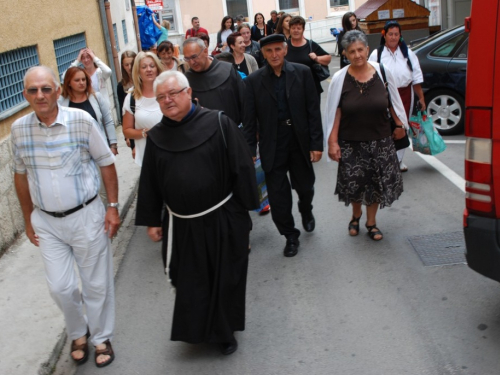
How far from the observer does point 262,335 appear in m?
4.86

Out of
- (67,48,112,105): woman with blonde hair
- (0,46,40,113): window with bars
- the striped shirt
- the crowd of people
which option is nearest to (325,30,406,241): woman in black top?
the crowd of people

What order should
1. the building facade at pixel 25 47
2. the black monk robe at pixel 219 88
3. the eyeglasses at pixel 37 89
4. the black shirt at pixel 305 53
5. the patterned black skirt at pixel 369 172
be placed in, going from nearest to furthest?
the eyeglasses at pixel 37 89, the patterned black skirt at pixel 369 172, the black monk robe at pixel 219 88, the building facade at pixel 25 47, the black shirt at pixel 305 53

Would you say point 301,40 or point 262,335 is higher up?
point 301,40

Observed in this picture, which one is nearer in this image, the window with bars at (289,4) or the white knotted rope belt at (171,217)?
the white knotted rope belt at (171,217)

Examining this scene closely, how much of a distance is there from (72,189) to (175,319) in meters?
1.05

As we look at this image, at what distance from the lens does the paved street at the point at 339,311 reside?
14.5 feet

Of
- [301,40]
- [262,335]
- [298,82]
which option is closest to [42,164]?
[262,335]

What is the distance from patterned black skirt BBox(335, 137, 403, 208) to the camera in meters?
6.12

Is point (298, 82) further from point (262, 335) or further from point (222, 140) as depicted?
point (262, 335)

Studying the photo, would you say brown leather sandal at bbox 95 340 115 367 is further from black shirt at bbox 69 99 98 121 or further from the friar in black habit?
black shirt at bbox 69 99 98 121

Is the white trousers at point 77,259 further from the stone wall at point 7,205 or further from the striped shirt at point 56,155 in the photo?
the stone wall at point 7,205

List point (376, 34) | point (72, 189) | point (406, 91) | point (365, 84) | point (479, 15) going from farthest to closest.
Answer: point (376, 34), point (406, 91), point (365, 84), point (72, 189), point (479, 15)

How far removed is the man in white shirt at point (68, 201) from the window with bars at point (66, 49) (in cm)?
627

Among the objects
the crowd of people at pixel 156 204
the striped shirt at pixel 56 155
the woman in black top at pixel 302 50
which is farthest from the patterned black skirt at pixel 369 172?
the striped shirt at pixel 56 155
